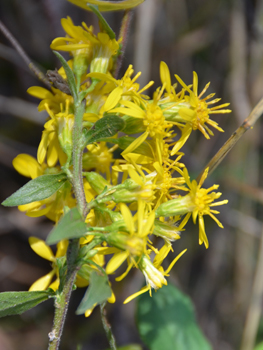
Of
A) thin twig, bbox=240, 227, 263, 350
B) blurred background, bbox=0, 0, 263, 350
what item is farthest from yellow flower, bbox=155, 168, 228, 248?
blurred background, bbox=0, 0, 263, 350

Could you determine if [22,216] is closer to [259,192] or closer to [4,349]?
[4,349]

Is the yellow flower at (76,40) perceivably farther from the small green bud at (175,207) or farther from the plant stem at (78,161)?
the small green bud at (175,207)

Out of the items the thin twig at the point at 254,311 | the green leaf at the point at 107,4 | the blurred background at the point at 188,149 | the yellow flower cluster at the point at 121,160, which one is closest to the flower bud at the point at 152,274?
the yellow flower cluster at the point at 121,160

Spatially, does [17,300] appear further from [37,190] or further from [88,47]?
[88,47]

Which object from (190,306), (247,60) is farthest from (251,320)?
(247,60)

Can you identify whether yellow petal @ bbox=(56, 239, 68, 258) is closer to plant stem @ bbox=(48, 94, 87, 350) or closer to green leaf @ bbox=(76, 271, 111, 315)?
plant stem @ bbox=(48, 94, 87, 350)
